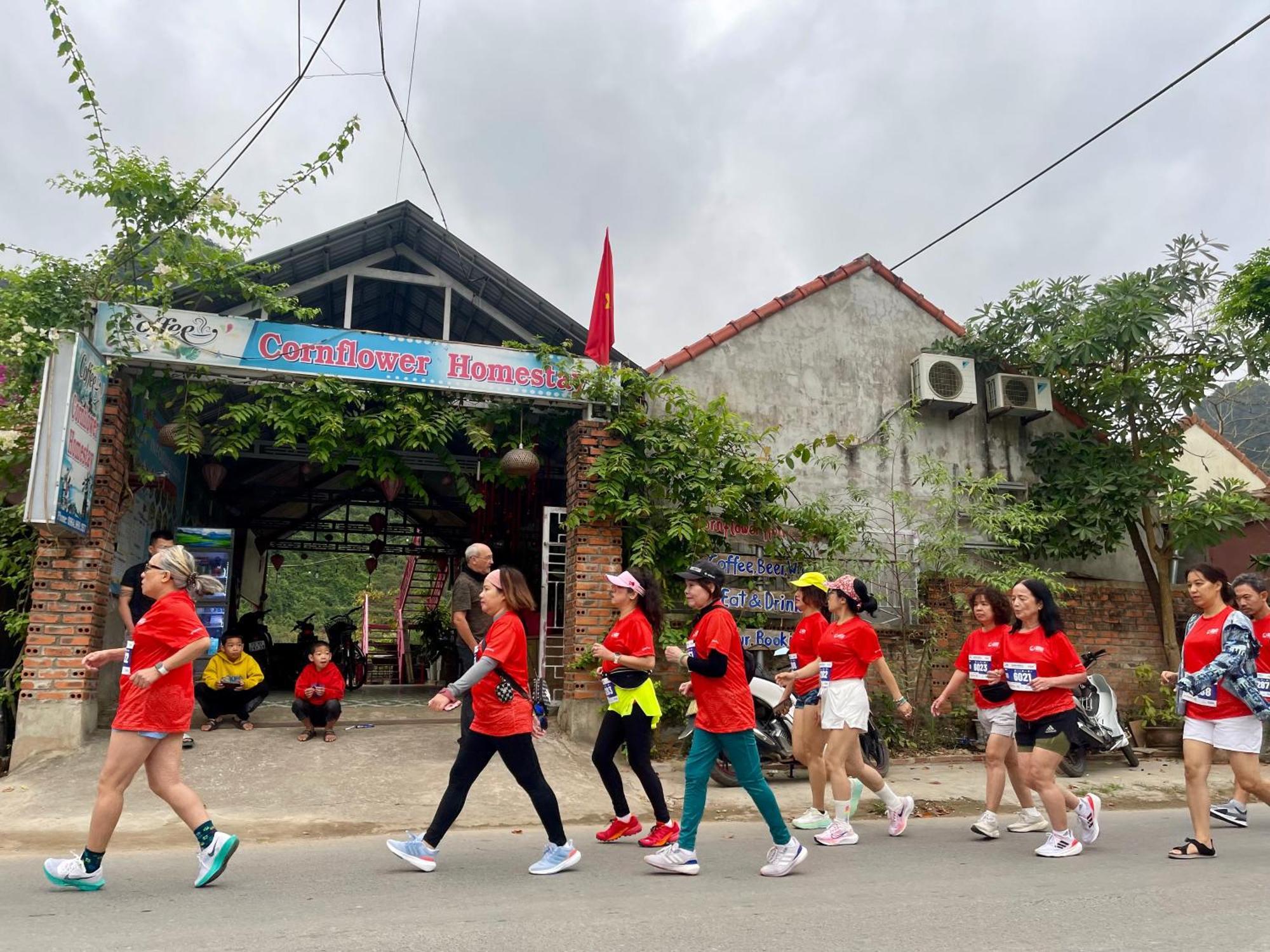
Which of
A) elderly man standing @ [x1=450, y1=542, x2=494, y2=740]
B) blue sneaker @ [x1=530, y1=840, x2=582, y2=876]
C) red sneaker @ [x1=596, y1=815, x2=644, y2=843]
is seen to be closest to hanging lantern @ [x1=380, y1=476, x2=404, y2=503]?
elderly man standing @ [x1=450, y1=542, x2=494, y2=740]

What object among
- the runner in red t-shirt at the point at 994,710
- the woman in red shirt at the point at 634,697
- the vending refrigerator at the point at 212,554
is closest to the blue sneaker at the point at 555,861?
the woman in red shirt at the point at 634,697

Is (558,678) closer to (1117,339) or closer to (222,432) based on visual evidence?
(222,432)

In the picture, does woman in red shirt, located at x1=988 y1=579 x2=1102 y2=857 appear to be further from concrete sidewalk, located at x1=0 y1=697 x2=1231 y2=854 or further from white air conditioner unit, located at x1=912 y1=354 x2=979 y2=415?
white air conditioner unit, located at x1=912 y1=354 x2=979 y2=415

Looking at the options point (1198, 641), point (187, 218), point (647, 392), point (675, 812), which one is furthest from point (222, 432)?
point (1198, 641)

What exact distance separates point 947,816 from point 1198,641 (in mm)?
2349

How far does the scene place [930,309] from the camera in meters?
11.5

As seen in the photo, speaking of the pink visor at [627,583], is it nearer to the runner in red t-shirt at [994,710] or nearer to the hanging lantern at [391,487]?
the runner in red t-shirt at [994,710]

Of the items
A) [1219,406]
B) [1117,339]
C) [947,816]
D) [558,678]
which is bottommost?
[947,816]

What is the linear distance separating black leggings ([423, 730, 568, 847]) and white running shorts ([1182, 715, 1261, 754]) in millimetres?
3776

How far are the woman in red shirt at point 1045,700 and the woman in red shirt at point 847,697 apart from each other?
2.44ft

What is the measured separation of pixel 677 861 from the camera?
4.81m

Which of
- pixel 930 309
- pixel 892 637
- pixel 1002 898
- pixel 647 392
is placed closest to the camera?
pixel 1002 898

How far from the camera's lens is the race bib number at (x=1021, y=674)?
5582mm

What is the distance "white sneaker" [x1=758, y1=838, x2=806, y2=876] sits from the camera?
4820 mm
